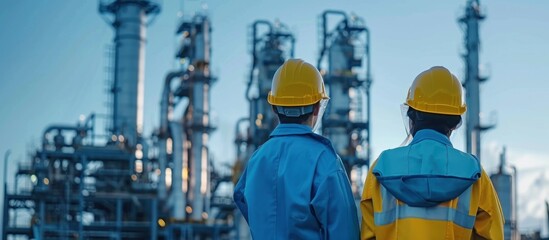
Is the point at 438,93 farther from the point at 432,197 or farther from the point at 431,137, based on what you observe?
the point at 432,197

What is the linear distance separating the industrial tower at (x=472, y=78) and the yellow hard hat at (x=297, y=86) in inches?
1367

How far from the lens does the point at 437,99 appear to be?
5.11m

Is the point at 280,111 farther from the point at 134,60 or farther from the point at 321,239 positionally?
the point at 134,60

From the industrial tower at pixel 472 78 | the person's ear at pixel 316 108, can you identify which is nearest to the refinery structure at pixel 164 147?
the industrial tower at pixel 472 78

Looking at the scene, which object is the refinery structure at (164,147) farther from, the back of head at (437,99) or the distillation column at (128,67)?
the back of head at (437,99)

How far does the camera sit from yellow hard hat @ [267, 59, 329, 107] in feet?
18.0

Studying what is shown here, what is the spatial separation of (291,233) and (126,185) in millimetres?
41550

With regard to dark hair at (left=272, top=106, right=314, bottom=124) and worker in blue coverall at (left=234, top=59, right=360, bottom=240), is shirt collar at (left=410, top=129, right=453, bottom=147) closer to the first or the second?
worker in blue coverall at (left=234, top=59, right=360, bottom=240)

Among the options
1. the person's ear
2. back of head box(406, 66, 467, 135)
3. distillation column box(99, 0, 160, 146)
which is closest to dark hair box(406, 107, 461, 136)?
back of head box(406, 66, 467, 135)

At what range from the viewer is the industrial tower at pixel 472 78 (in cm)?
4009

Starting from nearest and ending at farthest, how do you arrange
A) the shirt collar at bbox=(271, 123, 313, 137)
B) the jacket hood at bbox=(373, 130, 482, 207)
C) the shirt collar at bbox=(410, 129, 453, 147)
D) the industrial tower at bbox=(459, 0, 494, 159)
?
the jacket hood at bbox=(373, 130, 482, 207) < the shirt collar at bbox=(410, 129, 453, 147) < the shirt collar at bbox=(271, 123, 313, 137) < the industrial tower at bbox=(459, 0, 494, 159)

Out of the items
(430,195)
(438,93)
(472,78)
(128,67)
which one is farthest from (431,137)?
(128,67)

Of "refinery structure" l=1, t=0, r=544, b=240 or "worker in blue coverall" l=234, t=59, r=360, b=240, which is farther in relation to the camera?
"refinery structure" l=1, t=0, r=544, b=240

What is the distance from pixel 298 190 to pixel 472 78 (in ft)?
119
